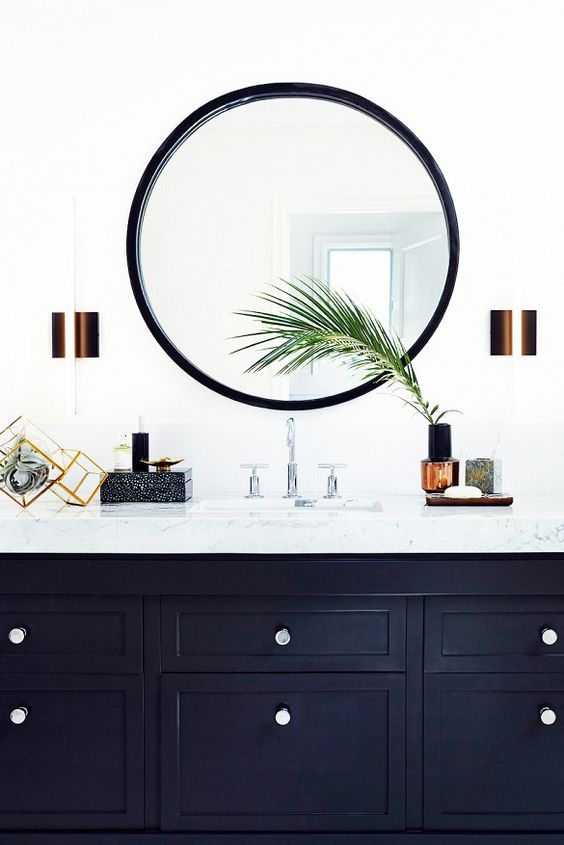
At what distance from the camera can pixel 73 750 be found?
1.78 meters

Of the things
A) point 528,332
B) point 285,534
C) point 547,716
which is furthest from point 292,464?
point 547,716

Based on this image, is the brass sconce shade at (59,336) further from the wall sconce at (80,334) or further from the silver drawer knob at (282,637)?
the silver drawer knob at (282,637)

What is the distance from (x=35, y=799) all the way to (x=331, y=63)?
7.09 ft

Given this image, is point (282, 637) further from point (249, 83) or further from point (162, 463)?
point (249, 83)

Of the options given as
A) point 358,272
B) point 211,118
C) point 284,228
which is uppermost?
point 211,118

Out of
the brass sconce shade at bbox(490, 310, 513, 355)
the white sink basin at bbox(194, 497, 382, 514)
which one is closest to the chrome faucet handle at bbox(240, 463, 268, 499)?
the white sink basin at bbox(194, 497, 382, 514)

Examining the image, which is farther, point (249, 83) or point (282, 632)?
point (249, 83)

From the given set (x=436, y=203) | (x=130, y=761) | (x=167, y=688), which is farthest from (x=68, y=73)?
(x=130, y=761)

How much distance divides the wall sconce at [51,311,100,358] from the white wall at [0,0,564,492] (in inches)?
1.1

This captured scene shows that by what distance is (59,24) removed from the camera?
7.55ft

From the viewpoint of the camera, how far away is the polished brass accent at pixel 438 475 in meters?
2.08

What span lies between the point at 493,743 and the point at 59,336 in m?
1.63

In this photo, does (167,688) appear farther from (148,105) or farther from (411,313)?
(148,105)

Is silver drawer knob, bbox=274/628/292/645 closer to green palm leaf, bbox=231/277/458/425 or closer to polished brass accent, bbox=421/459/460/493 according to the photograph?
polished brass accent, bbox=421/459/460/493
